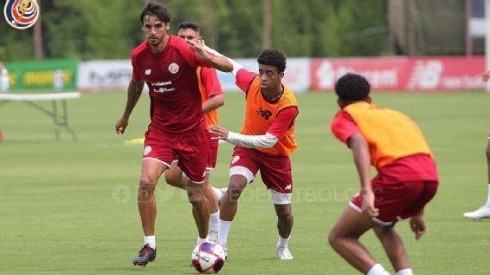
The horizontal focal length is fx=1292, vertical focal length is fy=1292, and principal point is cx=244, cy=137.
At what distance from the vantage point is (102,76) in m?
63.1

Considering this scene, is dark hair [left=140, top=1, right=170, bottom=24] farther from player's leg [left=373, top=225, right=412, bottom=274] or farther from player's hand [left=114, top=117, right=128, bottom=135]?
player's leg [left=373, top=225, right=412, bottom=274]

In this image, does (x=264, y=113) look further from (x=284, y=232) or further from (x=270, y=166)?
(x=284, y=232)

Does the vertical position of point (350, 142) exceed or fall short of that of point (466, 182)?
it exceeds it

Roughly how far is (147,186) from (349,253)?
281 cm

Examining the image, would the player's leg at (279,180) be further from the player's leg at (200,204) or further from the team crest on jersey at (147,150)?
the team crest on jersey at (147,150)

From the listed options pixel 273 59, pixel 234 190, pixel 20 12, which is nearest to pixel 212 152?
pixel 234 190

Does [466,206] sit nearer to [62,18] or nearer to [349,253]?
[349,253]

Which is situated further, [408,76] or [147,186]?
[408,76]

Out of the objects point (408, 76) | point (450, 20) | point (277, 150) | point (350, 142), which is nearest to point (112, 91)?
point (408, 76)

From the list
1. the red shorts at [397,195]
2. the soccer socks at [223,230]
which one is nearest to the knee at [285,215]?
the soccer socks at [223,230]

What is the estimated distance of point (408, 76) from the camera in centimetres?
5894

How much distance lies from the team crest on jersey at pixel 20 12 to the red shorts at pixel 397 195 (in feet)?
18.8

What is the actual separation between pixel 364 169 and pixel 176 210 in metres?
8.59

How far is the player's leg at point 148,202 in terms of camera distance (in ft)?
38.3
